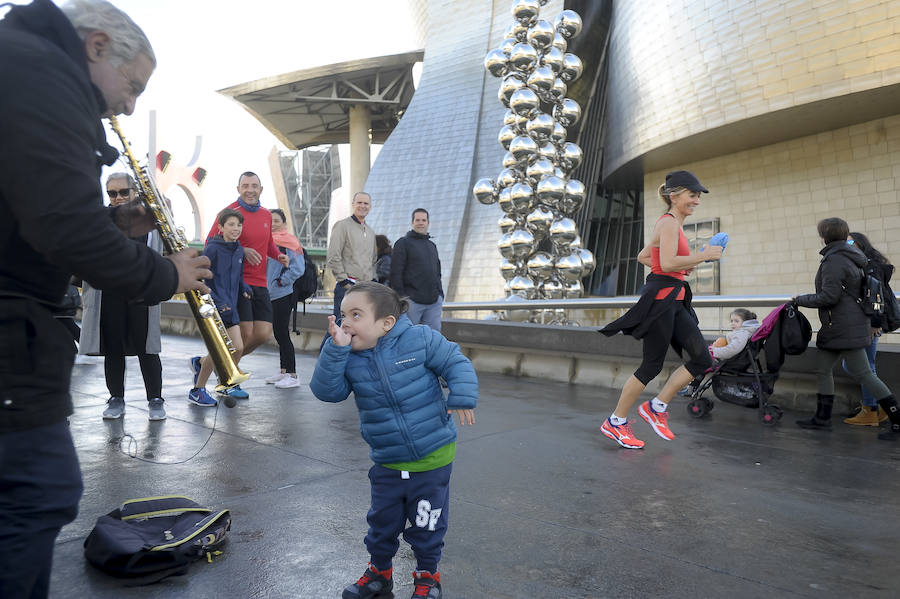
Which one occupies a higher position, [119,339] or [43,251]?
[43,251]

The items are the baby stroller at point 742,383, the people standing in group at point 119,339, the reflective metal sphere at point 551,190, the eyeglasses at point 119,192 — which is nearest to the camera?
the eyeglasses at point 119,192

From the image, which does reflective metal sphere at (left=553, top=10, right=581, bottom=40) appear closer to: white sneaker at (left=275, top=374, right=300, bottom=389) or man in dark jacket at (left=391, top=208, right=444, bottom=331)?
man in dark jacket at (left=391, top=208, right=444, bottom=331)

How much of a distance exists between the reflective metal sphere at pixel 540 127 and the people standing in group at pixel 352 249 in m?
6.33

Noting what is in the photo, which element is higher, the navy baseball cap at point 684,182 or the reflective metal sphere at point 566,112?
the reflective metal sphere at point 566,112

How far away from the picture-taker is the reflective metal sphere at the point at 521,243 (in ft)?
42.6

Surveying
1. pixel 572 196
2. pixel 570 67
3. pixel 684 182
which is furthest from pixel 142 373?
pixel 570 67

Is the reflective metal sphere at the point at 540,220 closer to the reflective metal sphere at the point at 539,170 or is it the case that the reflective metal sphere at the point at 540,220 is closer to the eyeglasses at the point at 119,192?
the reflective metal sphere at the point at 539,170

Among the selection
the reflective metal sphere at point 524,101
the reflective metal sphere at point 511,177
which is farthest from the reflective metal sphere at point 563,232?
the reflective metal sphere at point 524,101

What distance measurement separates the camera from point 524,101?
12695 mm

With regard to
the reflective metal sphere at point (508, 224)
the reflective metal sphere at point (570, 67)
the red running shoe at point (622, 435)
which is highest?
the reflective metal sphere at point (570, 67)

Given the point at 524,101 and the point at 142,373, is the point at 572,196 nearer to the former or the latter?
the point at 524,101

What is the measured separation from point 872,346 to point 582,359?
10.3ft

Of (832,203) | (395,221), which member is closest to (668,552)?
(832,203)

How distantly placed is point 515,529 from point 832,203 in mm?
19037
